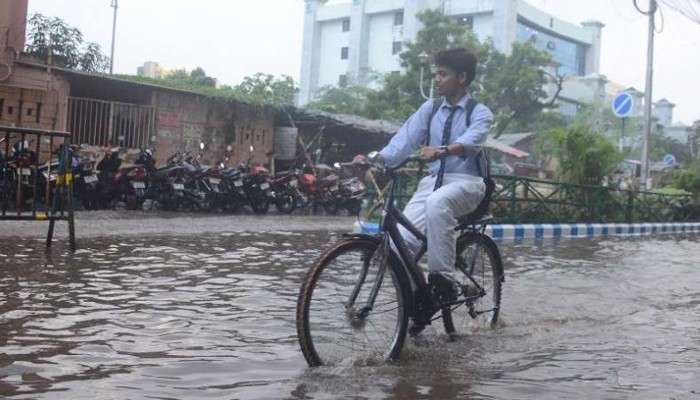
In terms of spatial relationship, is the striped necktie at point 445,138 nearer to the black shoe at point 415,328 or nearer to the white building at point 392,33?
the black shoe at point 415,328

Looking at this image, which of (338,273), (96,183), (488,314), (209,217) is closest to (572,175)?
(209,217)

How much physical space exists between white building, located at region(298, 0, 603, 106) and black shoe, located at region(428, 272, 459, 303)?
52.8 metres

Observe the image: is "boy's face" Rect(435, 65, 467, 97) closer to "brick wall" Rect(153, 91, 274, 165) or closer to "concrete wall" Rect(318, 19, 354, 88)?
"brick wall" Rect(153, 91, 274, 165)

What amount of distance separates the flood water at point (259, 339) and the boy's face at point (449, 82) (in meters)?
1.45

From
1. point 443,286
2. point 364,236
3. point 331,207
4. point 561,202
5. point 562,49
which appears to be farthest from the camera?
point 562,49

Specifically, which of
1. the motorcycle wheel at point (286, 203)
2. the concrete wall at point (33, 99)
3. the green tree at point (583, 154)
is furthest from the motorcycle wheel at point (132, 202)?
the green tree at point (583, 154)

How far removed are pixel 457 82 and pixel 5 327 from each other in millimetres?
2865

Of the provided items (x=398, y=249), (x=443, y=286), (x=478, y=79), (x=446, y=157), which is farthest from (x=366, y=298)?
(x=478, y=79)

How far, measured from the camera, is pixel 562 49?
7438 centimetres

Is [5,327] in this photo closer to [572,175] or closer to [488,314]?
[488,314]

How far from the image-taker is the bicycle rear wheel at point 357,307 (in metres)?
3.59

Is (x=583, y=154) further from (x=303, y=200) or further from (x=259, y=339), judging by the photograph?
(x=259, y=339)

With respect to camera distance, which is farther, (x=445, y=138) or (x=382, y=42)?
(x=382, y=42)

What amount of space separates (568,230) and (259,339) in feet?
39.3
